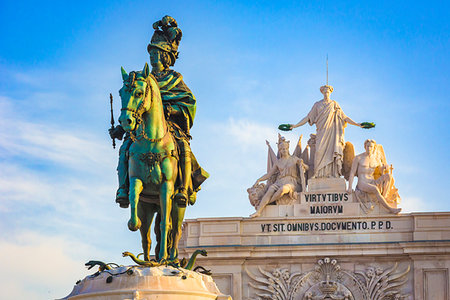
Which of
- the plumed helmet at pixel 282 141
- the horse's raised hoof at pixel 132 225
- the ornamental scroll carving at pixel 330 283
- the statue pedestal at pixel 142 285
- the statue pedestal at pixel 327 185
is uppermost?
the plumed helmet at pixel 282 141

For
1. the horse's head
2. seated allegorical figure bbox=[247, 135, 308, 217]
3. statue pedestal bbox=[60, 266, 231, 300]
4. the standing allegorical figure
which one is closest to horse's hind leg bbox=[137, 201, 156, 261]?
statue pedestal bbox=[60, 266, 231, 300]

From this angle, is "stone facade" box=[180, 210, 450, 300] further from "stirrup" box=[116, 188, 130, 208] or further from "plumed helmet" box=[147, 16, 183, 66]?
"stirrup" box=[116, 188, 130, 208]

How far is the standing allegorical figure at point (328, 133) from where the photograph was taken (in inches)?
1791

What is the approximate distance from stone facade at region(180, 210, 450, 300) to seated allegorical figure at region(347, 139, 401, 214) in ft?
1.54

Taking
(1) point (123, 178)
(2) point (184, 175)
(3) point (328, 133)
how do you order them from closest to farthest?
(1) point (123, 178), (2) point (184, 175), (3) point (328, 133)

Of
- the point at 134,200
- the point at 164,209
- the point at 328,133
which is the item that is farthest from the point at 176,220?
the point at 328,133

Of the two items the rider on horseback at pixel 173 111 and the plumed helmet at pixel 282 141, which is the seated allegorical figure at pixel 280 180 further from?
the rider on horseback at pixel 173 111

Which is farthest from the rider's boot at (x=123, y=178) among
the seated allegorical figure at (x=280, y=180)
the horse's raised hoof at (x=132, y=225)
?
the seated allegorical figure at (x=280, y=180)

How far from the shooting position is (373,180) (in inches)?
1753

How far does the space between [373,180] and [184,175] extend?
2756 cm

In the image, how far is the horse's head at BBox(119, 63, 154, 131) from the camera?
16.4m

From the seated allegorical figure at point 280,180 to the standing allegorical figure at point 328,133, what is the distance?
0.68 metres

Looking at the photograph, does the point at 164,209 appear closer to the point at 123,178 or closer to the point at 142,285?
the point at 123,178

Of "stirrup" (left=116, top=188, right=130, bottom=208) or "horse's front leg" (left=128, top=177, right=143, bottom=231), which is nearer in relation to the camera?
"horse's front leg" (left=128, top=177, right=143, bottom=231)
